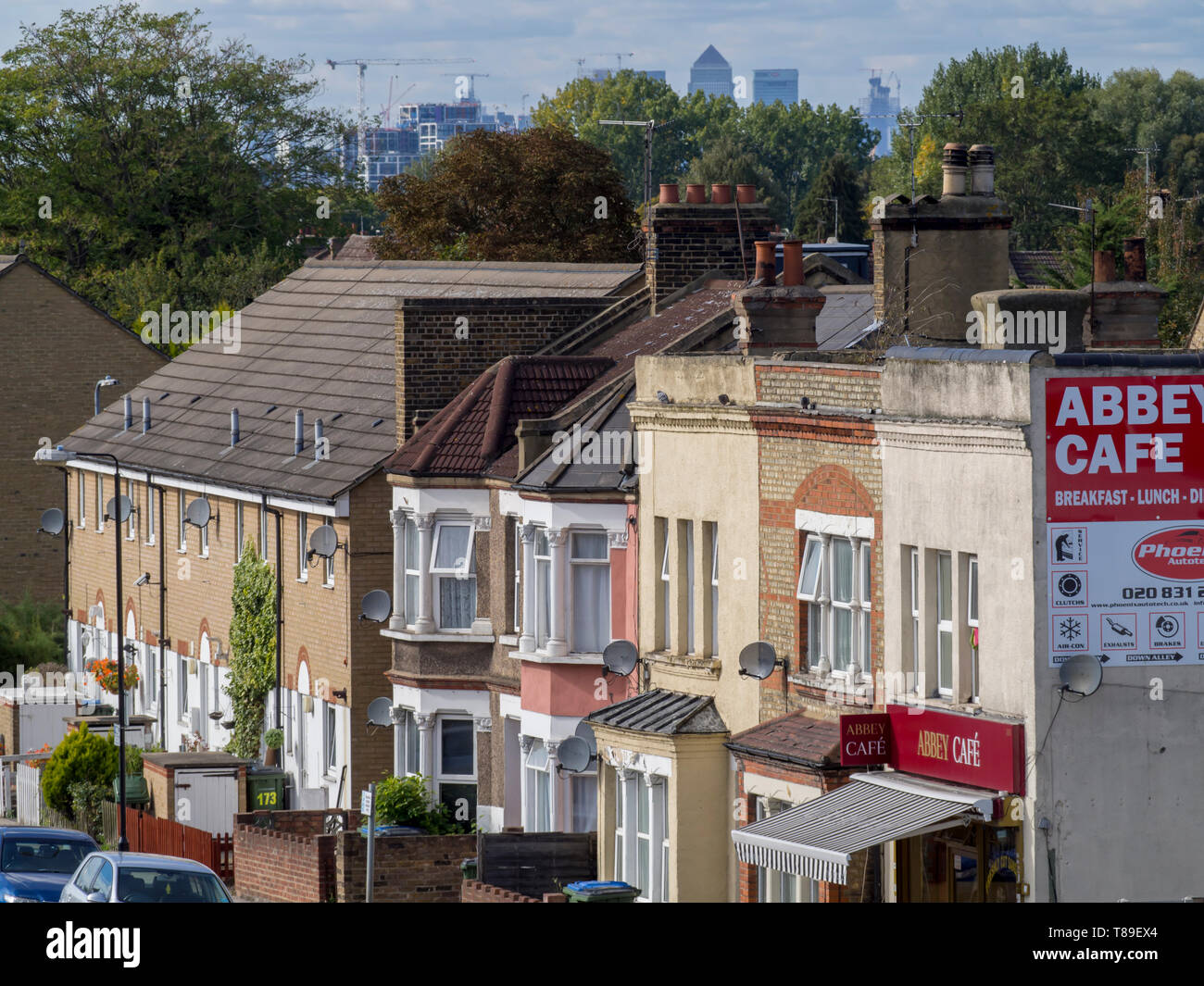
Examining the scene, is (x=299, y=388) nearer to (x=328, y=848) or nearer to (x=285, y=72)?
(x=328, y=848)

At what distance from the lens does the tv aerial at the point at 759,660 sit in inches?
1056

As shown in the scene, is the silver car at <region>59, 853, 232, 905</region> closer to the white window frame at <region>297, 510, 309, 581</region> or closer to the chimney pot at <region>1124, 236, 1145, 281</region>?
the chimney pot at <region>1124, 236, 1145, 281</region>

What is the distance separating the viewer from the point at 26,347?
212 ft

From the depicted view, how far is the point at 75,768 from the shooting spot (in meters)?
40.6

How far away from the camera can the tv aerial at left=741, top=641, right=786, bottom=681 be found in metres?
26.8

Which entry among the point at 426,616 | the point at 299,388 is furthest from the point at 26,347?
the point at 426,616

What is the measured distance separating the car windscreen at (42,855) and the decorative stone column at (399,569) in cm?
980

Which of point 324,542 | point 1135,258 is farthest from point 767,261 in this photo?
point 324,542

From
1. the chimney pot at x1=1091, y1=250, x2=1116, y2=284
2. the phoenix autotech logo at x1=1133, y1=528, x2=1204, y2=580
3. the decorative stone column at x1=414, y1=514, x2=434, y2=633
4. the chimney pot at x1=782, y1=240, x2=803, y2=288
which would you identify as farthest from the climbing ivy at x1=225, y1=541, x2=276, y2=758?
the phoenix autotech logo at x1=1133, y1=528, x2=1204, y2=580

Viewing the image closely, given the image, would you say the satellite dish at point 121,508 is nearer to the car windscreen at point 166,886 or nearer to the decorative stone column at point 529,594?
the decorative stone column at point 529,594

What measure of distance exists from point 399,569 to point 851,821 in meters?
14.2

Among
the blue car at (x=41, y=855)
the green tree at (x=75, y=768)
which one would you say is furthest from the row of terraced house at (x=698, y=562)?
the blue car at (x=41, y=855)
